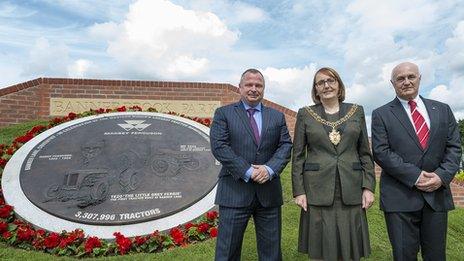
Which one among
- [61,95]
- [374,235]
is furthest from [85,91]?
[374,235]

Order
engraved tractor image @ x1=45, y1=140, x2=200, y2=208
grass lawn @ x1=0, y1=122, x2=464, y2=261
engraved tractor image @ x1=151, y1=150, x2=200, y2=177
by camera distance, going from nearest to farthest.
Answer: grass lawn @ x1=0, y1=122, x2=464, y2=261 < engraved tractor image @ x1=45, y1=140, x2=200, y2=208 < engraved tractor image @ x1=151, y1=150, x2=200, y2=177

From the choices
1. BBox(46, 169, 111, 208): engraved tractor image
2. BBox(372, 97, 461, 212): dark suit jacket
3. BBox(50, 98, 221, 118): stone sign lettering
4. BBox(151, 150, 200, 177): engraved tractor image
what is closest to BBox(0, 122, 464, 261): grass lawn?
BBox(46, 169, 111, 208): engraved tractor image

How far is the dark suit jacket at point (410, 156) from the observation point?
2766mm

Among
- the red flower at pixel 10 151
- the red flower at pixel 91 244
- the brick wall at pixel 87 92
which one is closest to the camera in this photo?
the red flower at pixel 91 244

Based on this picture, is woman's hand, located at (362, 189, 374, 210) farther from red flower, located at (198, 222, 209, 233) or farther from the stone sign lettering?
the stone sign lettering

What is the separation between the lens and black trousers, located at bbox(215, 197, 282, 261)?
2832 millimetres

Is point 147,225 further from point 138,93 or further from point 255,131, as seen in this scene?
point 138,93

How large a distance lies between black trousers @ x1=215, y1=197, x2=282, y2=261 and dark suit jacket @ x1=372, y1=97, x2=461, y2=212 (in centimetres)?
78

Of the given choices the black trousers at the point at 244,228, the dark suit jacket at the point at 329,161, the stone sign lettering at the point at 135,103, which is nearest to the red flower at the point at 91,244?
the black trousers at the point at 244,228

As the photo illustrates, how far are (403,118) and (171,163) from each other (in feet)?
10.1

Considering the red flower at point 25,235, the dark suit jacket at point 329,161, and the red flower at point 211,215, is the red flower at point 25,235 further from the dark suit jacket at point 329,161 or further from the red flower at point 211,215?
the dark suit jacket at point 329,161

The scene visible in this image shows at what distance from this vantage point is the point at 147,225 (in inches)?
168

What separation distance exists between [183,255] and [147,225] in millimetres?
648

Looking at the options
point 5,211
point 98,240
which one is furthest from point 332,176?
point 5,211
